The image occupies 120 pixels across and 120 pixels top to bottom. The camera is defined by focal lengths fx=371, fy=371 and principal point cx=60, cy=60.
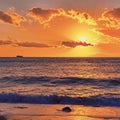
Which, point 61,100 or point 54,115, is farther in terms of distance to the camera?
point 61,100

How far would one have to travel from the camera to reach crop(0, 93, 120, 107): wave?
2425cm

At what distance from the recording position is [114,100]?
961 inches

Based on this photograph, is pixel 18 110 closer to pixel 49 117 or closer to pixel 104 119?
pixel 49 117

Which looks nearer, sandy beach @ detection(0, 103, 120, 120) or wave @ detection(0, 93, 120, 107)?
sandy beach @ detection(0, 103, 120, 120)

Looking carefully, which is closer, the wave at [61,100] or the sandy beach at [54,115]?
the sandy beach at [54,115]

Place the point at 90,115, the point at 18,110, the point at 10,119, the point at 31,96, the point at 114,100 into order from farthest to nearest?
the point at 31,96 → the point at 114,100 → the point at 18,110 → the point at 90,115 → the point at 10,119

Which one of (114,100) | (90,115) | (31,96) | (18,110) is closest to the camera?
(90,115)

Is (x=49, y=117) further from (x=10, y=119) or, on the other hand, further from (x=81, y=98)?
(x=81, y=98)

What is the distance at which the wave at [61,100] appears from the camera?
2425cm

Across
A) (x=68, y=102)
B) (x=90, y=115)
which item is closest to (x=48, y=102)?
(x=68, y=102)

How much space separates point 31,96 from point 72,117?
908 cm

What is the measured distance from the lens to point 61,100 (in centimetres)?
2530

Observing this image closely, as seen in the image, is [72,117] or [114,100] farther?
[114,100]

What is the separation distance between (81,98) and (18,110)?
22.4 feet
